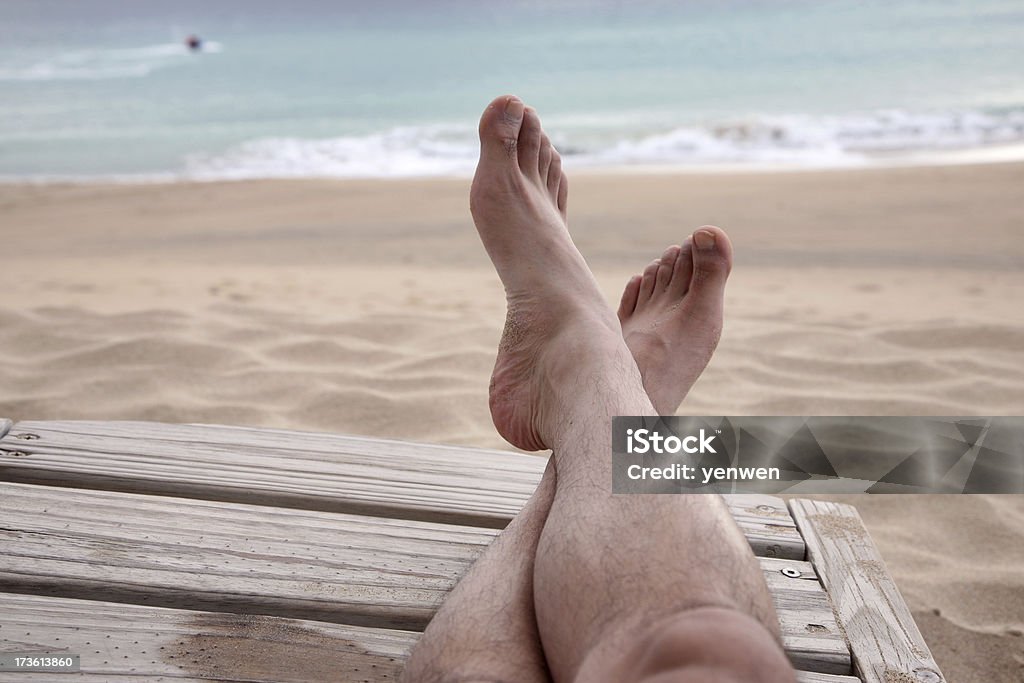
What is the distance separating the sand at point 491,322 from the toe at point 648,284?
394 millimetres

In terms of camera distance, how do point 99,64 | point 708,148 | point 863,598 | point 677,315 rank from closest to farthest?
point 863,598
point 677,315
point 708,148
point 99,64

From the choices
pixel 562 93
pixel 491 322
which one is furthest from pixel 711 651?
pixel 562 93

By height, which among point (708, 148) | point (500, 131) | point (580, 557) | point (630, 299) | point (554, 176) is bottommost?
point (708, 148)

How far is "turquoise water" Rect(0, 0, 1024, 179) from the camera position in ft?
26.8

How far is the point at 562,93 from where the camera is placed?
1271 centimetres

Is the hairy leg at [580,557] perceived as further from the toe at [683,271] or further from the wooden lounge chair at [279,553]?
the toe at [683,271]

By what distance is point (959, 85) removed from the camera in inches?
417

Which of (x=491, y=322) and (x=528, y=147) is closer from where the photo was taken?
(x=528, y=147)

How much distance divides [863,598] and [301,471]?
80cm

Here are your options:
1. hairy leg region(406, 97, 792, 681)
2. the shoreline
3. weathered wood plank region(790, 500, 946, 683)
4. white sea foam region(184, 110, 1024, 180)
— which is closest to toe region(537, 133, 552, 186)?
hairy leg region(406, 97, 792, 681)

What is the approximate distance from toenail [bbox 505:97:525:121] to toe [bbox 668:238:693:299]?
41 cm

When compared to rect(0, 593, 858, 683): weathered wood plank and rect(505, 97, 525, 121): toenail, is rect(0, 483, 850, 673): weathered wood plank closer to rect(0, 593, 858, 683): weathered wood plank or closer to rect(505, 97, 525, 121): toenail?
rect(0, 593, 858, 683): weathered wood plank

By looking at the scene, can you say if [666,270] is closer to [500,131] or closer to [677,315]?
[677,315]

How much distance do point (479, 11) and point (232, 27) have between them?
11079 mm
